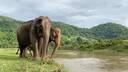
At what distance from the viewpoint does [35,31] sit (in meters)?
24.5

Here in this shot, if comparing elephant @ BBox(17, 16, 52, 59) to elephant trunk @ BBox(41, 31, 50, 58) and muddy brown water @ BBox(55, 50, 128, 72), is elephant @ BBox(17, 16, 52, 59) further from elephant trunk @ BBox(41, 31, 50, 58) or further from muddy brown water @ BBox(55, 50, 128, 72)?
muddy brown water @ BBox(55, 50, 128, 72)

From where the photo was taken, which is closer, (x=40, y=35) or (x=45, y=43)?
(x=45, y=43)

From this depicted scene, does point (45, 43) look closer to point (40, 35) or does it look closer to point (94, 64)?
point (40, 35)

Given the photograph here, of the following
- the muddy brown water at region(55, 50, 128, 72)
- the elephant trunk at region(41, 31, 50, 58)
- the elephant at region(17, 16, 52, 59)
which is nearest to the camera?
the elephant trunk at region(41, 31, 50, 58)

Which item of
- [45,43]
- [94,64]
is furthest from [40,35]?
→ [94,64]

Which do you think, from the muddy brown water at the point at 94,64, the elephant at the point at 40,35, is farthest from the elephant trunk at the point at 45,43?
Result: the muddy brown water at the point at 94,64

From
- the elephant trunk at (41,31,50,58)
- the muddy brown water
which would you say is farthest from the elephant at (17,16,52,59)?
the muddy brown water

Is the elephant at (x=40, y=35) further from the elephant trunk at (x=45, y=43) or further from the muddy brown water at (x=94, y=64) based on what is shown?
the muddy brown water at (x=94, y=64)

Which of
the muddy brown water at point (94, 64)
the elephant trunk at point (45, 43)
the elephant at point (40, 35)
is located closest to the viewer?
the elephant trunk at point (45, 43)

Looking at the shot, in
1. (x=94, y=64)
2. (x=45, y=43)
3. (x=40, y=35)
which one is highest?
(x=40, y=35)

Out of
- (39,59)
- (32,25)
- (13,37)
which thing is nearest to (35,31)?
(32,25)

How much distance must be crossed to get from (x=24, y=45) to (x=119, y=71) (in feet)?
29.2

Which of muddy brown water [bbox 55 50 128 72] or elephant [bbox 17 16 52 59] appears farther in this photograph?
muddy brown water [bbox 55 50 128 72]

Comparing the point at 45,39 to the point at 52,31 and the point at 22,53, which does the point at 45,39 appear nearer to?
the point at 52,31
